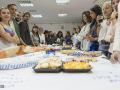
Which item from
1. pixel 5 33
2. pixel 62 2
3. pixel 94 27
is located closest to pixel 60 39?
pixel 62 2

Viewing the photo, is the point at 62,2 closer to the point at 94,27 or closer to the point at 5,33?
the point at 94,27

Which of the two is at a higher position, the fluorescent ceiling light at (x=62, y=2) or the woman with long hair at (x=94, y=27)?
the fluorescent ceiling light at (x=62, y=2)

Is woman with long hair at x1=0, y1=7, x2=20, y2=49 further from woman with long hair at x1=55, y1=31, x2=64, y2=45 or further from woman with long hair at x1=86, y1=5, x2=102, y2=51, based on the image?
woman with long hair at x1=55, y1=31, x2=64, y2=45

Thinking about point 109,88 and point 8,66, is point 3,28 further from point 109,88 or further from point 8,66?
point 109,88

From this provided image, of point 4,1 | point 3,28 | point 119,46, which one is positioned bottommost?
point 119,46

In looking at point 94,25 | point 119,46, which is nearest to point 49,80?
point 119,46

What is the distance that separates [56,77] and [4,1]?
4.82 meters

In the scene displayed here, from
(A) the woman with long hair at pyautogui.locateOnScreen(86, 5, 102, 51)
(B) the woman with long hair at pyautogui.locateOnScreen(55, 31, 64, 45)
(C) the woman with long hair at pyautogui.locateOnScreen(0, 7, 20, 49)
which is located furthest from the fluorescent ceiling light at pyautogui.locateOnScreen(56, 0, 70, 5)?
(C) the woman with long hair at pyautogui.locateOnScreen(0, 7, 20, 49)

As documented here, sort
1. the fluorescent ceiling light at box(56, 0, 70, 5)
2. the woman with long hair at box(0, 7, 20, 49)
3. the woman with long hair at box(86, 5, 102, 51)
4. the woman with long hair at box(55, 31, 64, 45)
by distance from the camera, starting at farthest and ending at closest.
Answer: the woman with long hair at box(55, 31, 64, 45)
the fluorescent ceiling light at box(56, 0, 70, 5)
the woman with long hair at box(86, 5, 102, 51)
the woman with long hair at box(0, 7, 20, 49)

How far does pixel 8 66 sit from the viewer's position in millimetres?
682

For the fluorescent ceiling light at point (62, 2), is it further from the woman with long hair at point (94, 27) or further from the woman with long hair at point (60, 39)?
the woman with long hair at point (94, 27)

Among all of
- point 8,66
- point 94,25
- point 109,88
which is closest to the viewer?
point 109,88

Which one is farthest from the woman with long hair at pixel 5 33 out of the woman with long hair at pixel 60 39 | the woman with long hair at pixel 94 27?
the woman with long hair at pixel 60 39

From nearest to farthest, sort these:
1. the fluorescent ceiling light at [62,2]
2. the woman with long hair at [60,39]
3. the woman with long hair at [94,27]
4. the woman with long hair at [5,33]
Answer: the woman with long hair at [5,33] → the woman with long hair at [94,27] → the fluorescent ceiling light at [62,2] → the woman with long hair at [60,39]
